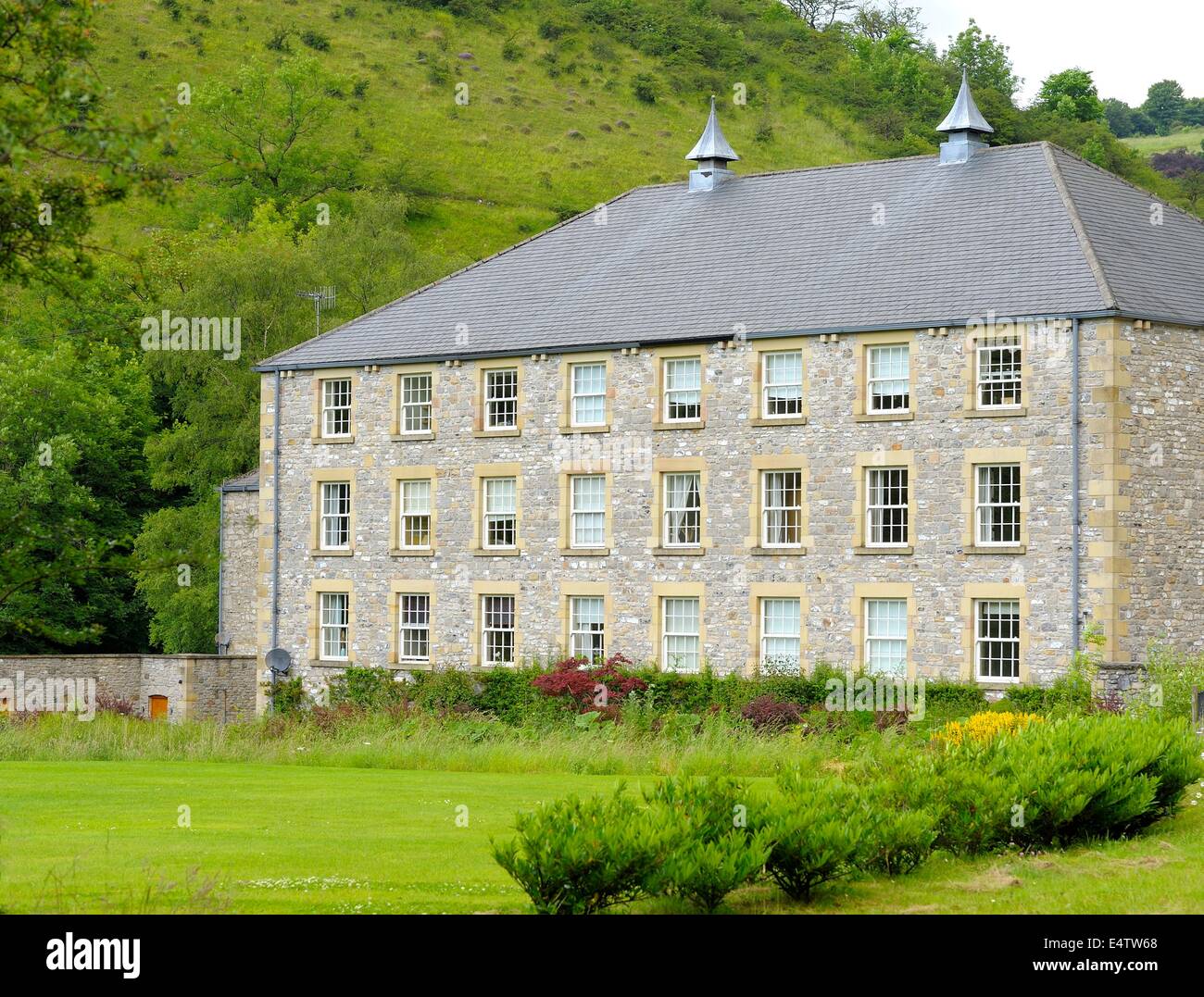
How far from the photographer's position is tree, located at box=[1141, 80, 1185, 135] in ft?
582

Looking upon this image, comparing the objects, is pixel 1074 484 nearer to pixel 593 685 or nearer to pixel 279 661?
pixel 593 685

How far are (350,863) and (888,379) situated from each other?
23.3 metres

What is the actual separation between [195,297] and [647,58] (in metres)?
67.5

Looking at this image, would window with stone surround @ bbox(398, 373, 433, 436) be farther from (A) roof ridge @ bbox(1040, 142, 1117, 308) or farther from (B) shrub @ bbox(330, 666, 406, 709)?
(A) roof ridge @ bbox(1040, 142, 1117, 308)

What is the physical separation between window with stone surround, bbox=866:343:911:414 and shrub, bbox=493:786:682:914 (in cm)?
2438

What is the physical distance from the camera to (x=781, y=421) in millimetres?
39719

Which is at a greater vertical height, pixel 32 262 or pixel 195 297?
pixel 195 297

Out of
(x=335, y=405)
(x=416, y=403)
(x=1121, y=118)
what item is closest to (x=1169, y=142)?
(x=1121, y=118)

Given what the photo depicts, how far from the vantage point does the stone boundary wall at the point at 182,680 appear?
48500 mm

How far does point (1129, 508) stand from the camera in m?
35.8

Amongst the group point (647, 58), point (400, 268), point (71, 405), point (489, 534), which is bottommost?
point (489, 534)

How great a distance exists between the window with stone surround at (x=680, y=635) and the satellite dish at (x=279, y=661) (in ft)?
34.7

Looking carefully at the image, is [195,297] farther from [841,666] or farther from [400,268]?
[841,666]

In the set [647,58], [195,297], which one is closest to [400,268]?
[195,297]
